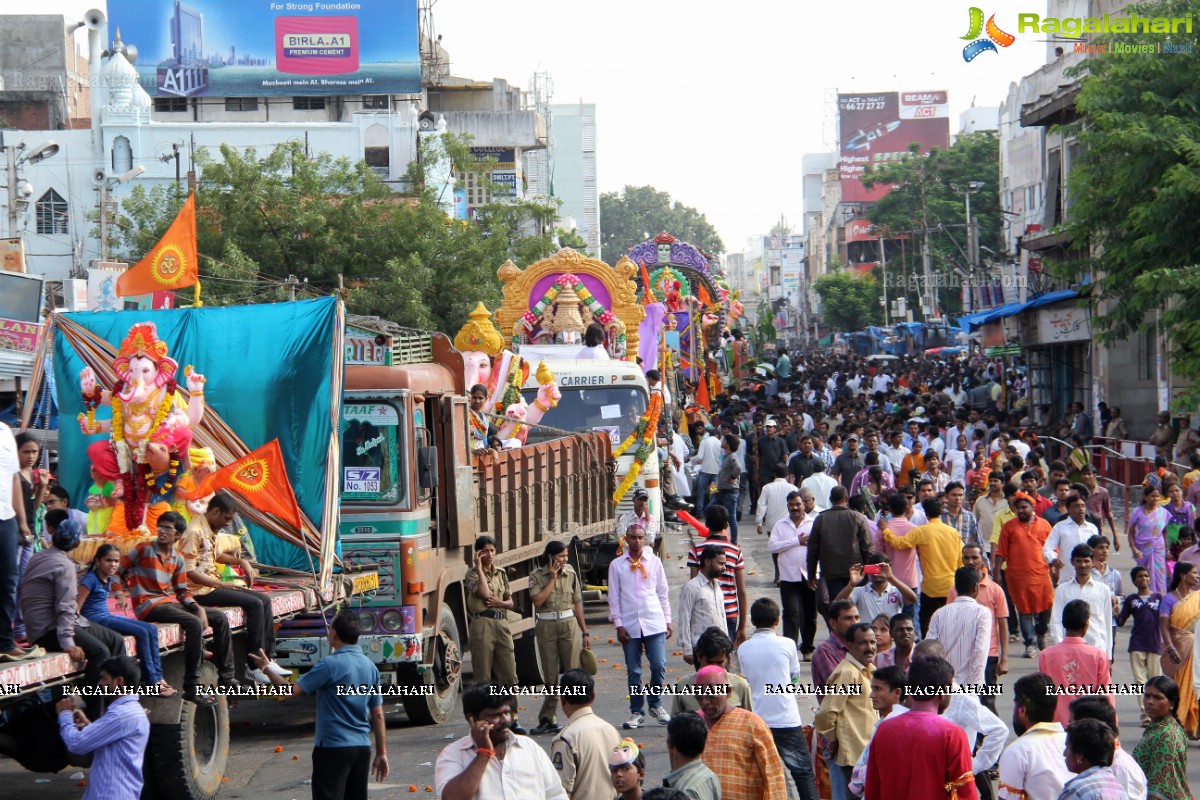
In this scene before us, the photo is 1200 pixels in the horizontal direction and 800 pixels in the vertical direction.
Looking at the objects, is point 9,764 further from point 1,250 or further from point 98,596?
point 1,250

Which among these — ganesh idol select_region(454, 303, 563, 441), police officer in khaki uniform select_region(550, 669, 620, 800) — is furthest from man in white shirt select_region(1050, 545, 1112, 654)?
ganesh idol select_region(454, 303, 563, 441)

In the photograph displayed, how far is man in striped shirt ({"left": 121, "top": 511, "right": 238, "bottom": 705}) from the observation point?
30.1 feet

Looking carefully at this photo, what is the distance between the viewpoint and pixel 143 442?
10.0 metres

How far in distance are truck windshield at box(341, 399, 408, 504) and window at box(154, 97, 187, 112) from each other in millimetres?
47045

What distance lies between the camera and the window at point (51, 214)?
158 ft

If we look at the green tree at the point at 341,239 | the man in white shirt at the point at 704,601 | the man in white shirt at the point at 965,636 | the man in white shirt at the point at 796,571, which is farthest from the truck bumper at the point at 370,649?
the green tree at the point at 341,239

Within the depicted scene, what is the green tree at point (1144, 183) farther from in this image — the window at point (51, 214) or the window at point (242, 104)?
the window at point (242, 104)

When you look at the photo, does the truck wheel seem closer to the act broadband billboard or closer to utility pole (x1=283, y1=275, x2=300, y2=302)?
utility pole (x1=283, y1=275, x2=300, y2=302)

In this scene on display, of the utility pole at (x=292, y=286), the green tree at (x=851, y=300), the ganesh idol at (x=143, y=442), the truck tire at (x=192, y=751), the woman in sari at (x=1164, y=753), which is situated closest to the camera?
the woman in sari at (x=1164, y=753)

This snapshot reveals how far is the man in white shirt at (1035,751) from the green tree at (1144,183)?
1604 centimetres

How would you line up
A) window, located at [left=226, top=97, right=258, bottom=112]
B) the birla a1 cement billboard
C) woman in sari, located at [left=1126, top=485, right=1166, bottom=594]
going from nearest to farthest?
1. woman in sari, located at [left=1126, top=485, right=1166, bottom=594]
2. window, located at [left=226, top=97, right=258, bottom=112]
3. the birla a1 cement billboard

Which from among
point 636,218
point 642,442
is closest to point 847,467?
point 642,442

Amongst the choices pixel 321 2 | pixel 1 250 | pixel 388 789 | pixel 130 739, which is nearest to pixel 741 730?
pixel 130 739

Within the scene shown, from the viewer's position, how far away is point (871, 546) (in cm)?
1273
